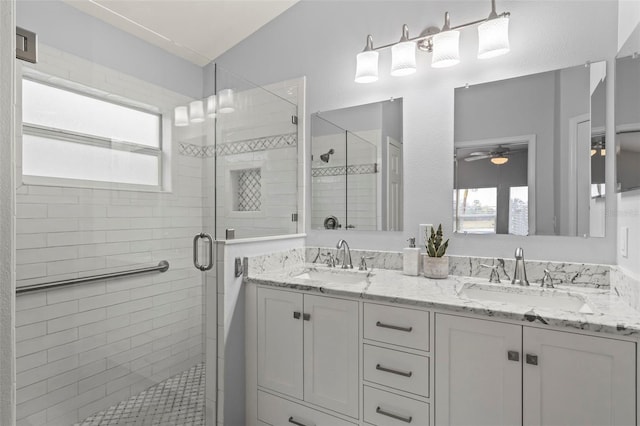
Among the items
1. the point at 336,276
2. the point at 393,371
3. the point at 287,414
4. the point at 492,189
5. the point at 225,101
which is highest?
the point at 225,101

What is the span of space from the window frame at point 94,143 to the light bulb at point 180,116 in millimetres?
58

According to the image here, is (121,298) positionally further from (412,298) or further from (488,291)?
(488,291)

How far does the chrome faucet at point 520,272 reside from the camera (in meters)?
1.71

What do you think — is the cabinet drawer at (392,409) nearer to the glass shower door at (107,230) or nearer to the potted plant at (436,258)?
the potted plant at (436,258)

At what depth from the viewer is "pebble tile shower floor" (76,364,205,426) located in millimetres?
1778

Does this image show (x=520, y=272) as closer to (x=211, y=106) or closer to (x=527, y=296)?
(x=527, y=296)

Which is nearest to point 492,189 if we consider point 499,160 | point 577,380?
point 499,160

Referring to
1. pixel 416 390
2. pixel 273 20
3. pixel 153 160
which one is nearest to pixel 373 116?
pixel 273 20

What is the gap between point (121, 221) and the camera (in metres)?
1.68

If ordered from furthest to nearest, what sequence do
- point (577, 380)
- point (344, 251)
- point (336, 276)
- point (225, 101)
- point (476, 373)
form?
point (344, 251) → point (336, 276) → point (225, 101) → point (476, 373) → point (577, 380)

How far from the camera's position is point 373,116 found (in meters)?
2.24

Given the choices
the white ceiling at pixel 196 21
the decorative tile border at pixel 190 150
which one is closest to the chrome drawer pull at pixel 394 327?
the decorative tile border at pixel 190 150

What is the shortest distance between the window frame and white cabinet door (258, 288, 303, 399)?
0.82 metres

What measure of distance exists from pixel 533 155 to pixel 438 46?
78 centimetres
